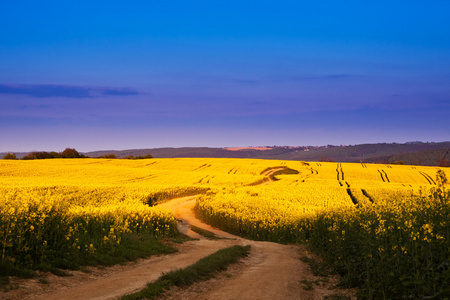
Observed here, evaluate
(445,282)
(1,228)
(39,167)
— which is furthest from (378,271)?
(39,167)

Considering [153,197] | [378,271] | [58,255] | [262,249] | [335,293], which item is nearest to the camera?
[378,271]

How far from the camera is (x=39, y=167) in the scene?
7919 cm

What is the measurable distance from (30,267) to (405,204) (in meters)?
12.4

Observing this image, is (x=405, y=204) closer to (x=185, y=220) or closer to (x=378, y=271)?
(x=378, y=271)

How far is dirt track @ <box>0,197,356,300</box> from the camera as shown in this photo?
11.1 meters

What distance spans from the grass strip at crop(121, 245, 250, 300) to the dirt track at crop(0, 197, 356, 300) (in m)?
0.29

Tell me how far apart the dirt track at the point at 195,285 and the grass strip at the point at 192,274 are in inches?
11.3

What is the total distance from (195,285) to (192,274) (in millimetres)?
523

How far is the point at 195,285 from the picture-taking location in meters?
13.0

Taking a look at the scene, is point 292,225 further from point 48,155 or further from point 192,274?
point 48,155

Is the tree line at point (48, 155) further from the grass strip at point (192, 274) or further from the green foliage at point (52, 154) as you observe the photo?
the grass strip at point (192, 274)

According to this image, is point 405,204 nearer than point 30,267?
No

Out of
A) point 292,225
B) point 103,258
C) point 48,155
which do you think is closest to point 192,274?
point 103,258

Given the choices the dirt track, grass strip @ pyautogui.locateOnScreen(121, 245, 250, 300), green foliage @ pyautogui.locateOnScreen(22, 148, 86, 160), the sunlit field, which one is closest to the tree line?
green foliage @ pyautogui.locateOnScreen(22, 148, 86, 160)
